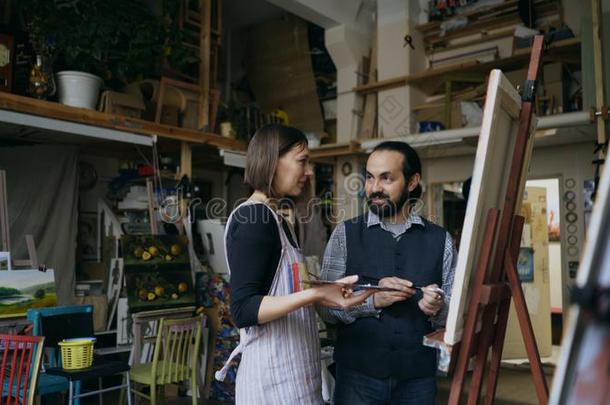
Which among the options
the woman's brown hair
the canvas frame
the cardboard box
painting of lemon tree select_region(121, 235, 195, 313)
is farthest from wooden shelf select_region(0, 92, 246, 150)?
the canvas frame

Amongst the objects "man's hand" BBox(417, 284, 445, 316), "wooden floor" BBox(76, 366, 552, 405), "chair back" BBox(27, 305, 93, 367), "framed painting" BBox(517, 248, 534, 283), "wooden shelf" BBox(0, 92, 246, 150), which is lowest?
"wooden floor" BBox(76, 366, 552, 405)

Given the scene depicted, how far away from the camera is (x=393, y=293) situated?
164cm

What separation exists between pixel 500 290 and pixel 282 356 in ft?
2.01

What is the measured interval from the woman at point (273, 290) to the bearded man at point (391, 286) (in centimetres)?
21

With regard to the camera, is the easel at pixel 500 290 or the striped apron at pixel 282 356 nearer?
the easel at pixel 500 290

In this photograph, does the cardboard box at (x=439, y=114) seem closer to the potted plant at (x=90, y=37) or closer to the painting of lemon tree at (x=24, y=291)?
the potted plant at (x=90, y=37)

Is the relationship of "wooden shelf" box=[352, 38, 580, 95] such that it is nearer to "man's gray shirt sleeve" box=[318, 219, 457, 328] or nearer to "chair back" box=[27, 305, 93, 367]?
"man's gray shirt sleeve" box=[318, 219, 457, 328]

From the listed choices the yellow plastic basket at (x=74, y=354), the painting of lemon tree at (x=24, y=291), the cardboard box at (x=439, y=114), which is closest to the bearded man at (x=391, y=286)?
the yellow plastic basket at (x=74, y=354)

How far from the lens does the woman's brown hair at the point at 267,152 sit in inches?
61.4

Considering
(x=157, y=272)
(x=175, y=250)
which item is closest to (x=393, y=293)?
(x=157, y=272)

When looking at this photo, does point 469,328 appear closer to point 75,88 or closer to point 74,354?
point 74,354

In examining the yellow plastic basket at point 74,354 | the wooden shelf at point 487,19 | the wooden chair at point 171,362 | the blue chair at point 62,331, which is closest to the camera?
the yellow plastic basket at point 74,354

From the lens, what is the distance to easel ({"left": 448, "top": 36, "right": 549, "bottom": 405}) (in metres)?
1.33

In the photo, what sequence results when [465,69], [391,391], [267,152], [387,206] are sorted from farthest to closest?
1. [465,69]
2. [387,206]
3. [391,391]
4. [267,152]
